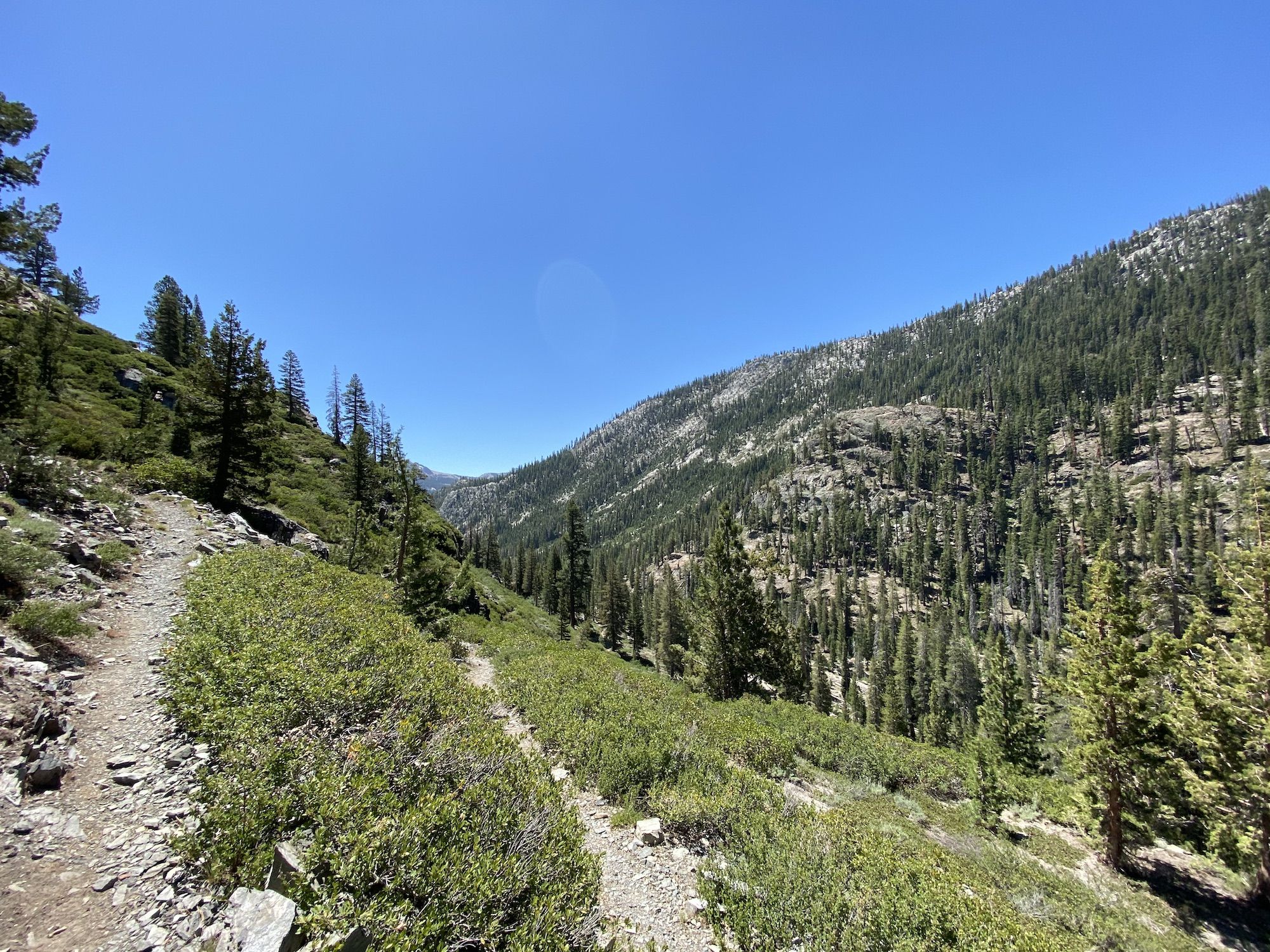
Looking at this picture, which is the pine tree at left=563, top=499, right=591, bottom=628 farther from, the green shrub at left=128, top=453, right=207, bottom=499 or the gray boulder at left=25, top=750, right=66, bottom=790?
the gray boulder at left=25, top=750, right=66, bottom=790

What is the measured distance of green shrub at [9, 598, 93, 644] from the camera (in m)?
7.94

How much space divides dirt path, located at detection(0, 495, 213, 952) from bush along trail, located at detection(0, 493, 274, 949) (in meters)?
0.01

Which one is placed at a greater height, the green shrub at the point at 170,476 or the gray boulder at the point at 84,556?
the green shrub at the point at 170,476

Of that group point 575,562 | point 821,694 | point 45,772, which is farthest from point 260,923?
point 821,694

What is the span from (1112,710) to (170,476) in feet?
137

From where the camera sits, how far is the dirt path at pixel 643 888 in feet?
19.9

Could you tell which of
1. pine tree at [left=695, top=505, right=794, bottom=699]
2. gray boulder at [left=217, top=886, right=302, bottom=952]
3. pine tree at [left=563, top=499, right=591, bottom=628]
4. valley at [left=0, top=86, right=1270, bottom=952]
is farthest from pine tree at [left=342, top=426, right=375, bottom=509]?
gray boulder at [left=217, top=886, right=302, bottom=952]

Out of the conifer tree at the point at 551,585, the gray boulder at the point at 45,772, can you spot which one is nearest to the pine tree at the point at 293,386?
the conifer tree at the point at 551,585

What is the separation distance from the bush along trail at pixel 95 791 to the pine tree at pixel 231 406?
15.0m

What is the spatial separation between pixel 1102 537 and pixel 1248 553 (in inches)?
5045

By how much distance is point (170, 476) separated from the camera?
74.5 feet

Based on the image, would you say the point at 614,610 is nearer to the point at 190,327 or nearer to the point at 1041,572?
the point at 190,327

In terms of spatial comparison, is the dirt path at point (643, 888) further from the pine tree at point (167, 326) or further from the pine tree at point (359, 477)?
the pine tree at point (167, 326)

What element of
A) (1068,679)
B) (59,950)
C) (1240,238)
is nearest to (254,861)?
(59,950)
